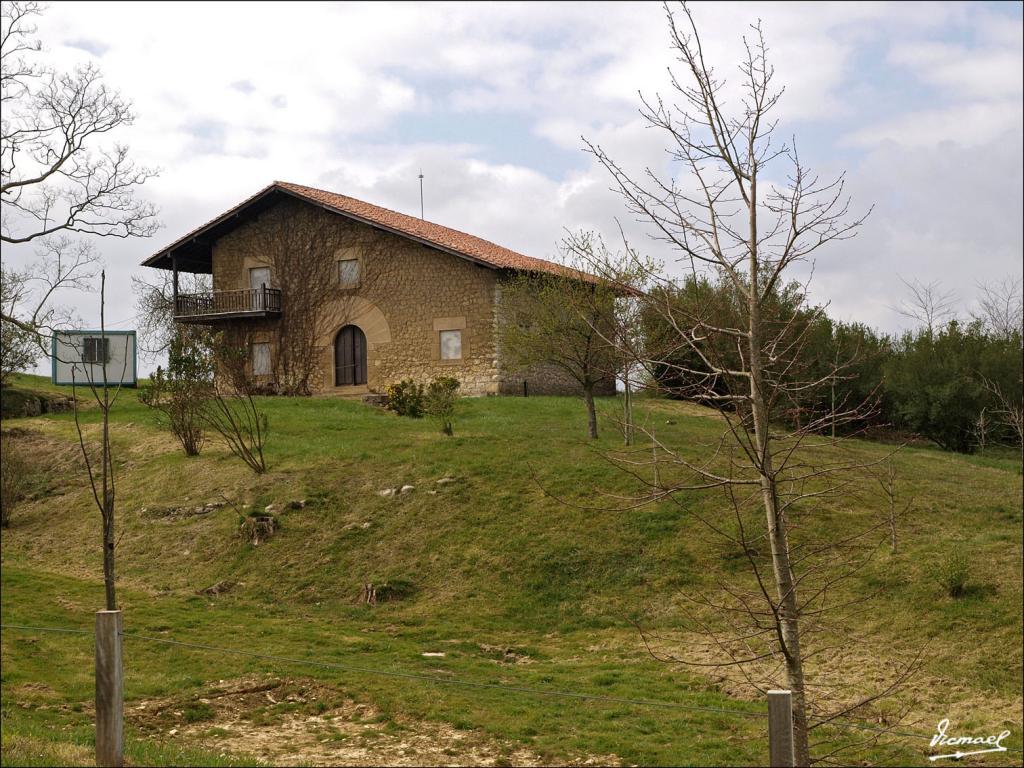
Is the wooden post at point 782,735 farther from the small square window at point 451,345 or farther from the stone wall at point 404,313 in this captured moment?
the small square window at point 451,345

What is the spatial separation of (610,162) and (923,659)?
889 centimetres

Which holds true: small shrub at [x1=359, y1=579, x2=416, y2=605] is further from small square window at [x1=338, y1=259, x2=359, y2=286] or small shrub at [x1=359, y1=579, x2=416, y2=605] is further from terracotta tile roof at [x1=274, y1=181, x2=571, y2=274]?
small square window at [x1=338, y1=259, x2=359, y2=286]

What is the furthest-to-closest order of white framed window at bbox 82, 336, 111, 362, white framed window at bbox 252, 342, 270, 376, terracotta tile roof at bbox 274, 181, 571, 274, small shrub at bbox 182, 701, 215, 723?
1. white framed window at bbox 252, 342, 270, 376
2. terracotta tile roof at bbox 274, 181, 571, 274
3. white framed window at bbox 82, 336, 111, 362
4. small shrub at bbox 182, 701, 215, 723

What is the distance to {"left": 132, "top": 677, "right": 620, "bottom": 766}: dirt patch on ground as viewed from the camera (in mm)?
9298

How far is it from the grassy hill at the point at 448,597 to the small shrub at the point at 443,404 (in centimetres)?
43

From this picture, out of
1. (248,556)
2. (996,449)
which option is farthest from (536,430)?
(996,449)

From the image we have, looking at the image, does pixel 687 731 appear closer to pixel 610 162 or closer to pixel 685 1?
pixel 610 162

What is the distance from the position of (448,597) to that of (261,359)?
2111cm

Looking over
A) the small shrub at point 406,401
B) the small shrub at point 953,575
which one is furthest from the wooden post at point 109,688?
the small shrub at point 406,401

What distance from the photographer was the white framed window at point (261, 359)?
1366 inches

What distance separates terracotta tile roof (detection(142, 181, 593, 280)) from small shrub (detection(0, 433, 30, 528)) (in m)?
12.8

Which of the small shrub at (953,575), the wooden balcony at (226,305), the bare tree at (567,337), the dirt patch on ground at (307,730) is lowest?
the dirt patch on ground at (307,730)

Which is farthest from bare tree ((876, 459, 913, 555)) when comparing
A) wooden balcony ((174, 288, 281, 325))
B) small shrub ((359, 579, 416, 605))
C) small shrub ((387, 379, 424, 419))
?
wooden balcony ((174, 288, 281, 325))

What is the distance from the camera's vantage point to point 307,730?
10.2m
